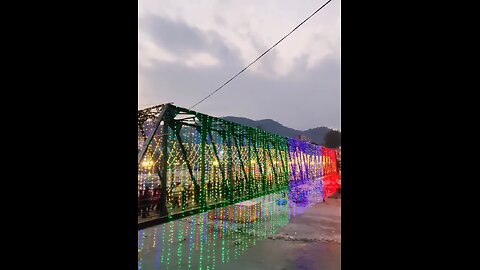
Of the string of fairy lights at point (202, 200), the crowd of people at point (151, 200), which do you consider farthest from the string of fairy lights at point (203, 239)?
the crowd of people at point (151, 200)

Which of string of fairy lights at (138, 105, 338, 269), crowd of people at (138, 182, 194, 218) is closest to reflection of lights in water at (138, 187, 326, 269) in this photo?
string of fairy lights at (138, 105, 338, 269)

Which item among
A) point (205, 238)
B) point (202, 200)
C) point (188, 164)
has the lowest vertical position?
point (205, 238)

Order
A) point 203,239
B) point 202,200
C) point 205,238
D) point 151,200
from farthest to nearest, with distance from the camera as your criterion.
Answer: point 202,200, point 151,200, point 205,238, point 203,239

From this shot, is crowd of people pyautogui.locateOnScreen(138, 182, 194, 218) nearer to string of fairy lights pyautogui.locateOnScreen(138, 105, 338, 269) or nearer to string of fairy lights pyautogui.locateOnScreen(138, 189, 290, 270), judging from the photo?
string of fairy lights pyautogui.locateOnScreen(138, 105, 338, 269)

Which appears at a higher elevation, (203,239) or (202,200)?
(202,200)

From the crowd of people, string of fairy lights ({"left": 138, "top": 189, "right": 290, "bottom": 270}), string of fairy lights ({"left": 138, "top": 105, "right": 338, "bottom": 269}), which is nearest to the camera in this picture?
string of fairy lights ({"left": 138, "top": 189, "right": 290, "bottom": 270})

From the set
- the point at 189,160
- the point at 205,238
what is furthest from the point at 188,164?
the point at 205,238

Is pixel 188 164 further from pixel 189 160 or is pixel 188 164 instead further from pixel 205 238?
pixel 205 238

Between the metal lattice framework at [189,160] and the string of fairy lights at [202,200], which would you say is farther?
the metal lattice framework at [189,160]

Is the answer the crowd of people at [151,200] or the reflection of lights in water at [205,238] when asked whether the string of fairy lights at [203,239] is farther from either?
the crowd of people at [151,200]
